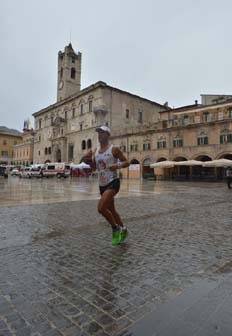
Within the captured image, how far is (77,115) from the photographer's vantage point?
5288cm

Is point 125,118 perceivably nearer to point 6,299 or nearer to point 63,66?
point 63,66

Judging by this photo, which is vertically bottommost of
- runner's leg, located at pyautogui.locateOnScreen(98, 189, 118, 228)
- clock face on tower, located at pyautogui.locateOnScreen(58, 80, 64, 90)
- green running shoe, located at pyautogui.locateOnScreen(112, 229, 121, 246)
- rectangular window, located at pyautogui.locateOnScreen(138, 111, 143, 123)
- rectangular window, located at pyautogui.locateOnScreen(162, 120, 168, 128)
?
green running shoe, located at pyautogui.locateOnScreen(112, 229, 121, 246)

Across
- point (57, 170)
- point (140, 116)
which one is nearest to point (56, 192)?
point (57, 170)

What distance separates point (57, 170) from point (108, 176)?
35914mm

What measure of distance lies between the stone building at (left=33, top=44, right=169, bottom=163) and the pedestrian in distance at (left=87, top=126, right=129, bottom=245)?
120 ft

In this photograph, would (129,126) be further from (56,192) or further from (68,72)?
(56,192)

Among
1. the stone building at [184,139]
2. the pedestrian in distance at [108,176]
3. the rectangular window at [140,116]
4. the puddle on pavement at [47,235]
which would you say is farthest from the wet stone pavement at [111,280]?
the rectangular window at [140,116]

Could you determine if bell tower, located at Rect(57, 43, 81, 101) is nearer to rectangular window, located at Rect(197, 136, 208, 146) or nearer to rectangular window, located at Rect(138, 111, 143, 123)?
rectangular window, located at Rect(138, 111, 143, 123)

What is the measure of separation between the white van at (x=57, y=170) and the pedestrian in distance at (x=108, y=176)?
34.8 meters

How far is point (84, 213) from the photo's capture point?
7.10m

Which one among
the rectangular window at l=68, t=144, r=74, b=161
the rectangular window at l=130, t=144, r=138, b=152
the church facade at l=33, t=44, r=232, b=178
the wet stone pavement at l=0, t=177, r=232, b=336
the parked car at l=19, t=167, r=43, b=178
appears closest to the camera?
the wet stone pavement at l=0, t=177, r=232, b=336

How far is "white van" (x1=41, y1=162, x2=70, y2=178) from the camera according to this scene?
38281 millimetres

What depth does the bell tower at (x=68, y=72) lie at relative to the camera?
2346 inches

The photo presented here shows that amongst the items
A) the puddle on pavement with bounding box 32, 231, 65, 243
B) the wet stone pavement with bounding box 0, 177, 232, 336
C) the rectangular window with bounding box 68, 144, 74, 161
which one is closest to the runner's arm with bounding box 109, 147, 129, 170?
the wet stone pavement with bounding box 0, 177, 232, 336
